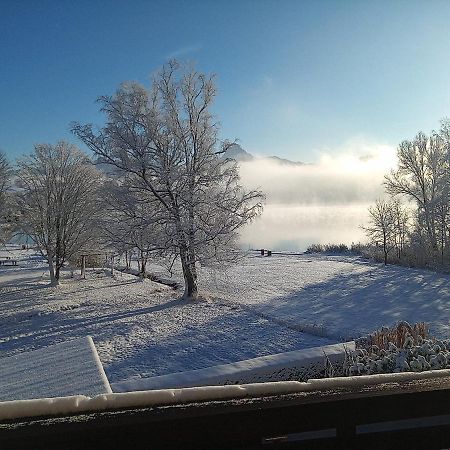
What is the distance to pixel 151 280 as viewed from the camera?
25312mm

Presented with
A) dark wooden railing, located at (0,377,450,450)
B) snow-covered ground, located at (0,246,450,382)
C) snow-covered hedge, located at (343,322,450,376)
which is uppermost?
dark wooden railing, located at (0,377,450,450)

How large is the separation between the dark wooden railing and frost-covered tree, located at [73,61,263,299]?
14526mm

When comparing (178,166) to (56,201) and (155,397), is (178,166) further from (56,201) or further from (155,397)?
(155,397)

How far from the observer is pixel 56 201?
2272 cm

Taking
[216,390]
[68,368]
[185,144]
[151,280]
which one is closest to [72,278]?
[151,280]

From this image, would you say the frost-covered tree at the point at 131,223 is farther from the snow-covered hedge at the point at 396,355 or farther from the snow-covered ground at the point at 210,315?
the snow-covered hedge at the point at 396,355

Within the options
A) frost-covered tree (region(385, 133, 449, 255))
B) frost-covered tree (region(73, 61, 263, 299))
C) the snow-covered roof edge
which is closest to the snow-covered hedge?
the snow-covered roof edge

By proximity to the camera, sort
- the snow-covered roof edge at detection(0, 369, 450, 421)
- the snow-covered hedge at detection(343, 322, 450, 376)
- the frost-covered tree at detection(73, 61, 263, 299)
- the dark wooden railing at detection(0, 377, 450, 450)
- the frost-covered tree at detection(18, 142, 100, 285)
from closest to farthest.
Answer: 1. the dark wooden railing at detection(0, 377, 450, 450)
2. the snow-covered roof edge at detection(0, 369, 450, 421)
3. the snow-covered hedge at detection(343, 322, 450, 376)
4. the frost-covered tree at detection(73, 61, 263, 299)
5. the frost-covered tree at detection(18, 142, 100, 285)

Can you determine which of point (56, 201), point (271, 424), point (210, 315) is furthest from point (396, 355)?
point (56, 201)

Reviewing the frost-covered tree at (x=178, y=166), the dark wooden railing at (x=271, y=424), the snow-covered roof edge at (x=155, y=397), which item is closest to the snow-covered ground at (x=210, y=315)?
the frost-covered tree at (x=178, y=166)

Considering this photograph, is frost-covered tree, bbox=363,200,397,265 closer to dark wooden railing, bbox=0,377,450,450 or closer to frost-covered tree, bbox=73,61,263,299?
frost-covered tree, bbox=73,61,263,299

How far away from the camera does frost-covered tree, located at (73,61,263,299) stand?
16250mm

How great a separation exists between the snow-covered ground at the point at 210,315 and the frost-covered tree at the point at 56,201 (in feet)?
7.97

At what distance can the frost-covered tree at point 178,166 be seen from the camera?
16250 millimetres
